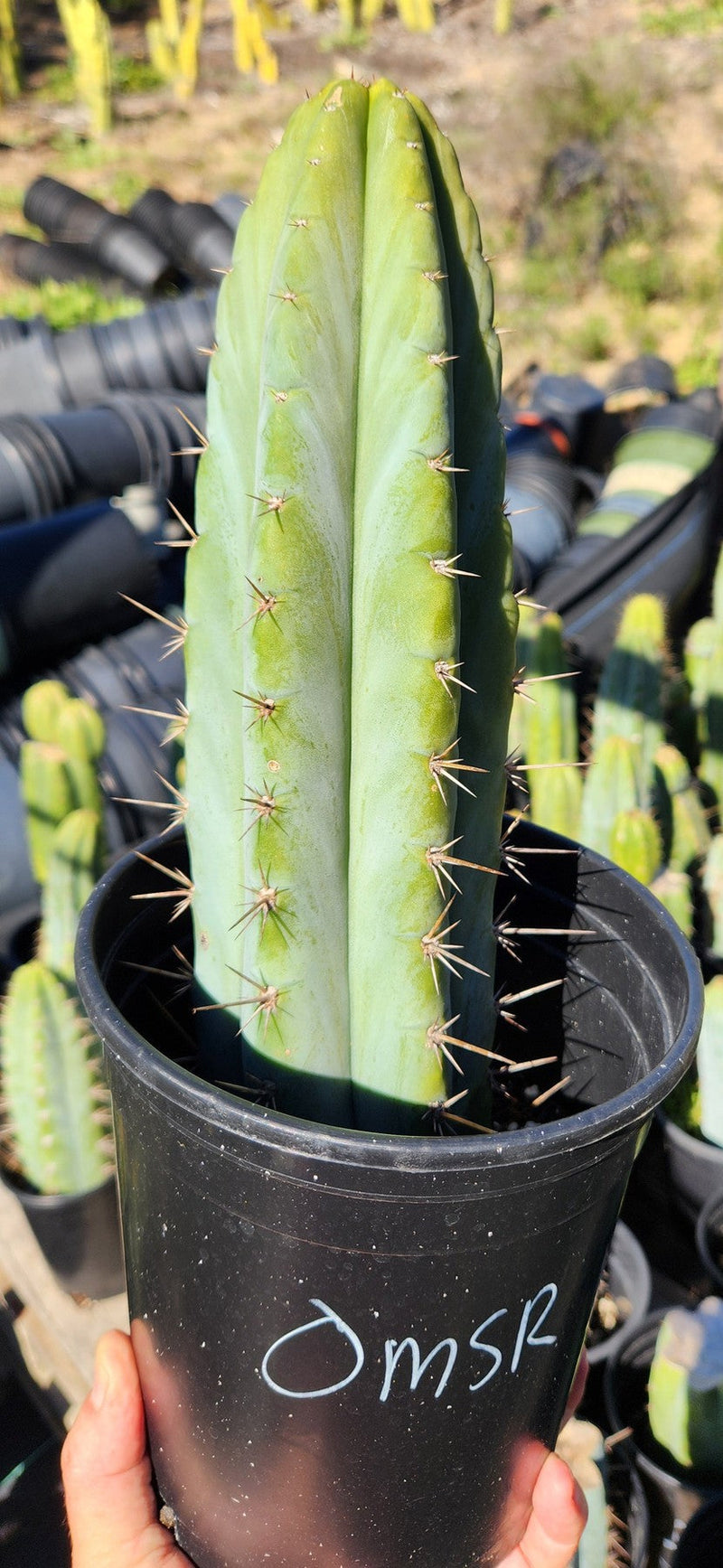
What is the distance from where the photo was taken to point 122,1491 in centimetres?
94

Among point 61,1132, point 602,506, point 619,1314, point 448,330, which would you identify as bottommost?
point 619,1314

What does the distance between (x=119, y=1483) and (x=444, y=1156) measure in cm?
55

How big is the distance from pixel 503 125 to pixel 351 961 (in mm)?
9672

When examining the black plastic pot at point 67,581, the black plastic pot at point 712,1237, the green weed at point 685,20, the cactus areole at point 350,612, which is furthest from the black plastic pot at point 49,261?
the green weed at point 685,20

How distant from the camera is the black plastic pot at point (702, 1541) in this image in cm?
141

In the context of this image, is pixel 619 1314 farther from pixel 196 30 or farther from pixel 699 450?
pixel 196 30

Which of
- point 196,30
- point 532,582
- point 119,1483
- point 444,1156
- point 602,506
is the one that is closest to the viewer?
point 444,1156

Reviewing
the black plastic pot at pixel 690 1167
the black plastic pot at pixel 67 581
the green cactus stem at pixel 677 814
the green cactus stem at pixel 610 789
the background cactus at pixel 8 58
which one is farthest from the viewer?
the background cactus at pixel 8 58

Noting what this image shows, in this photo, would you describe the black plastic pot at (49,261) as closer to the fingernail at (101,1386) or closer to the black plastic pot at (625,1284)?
the black plastic pot at (625,1284)

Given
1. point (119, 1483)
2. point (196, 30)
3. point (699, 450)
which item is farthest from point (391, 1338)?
point (196, 30)

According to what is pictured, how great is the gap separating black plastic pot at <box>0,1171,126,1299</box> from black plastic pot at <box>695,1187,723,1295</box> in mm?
939

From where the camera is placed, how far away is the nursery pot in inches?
27.0

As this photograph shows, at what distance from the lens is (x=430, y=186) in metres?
0.70

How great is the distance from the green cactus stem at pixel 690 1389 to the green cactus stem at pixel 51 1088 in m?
0.89
